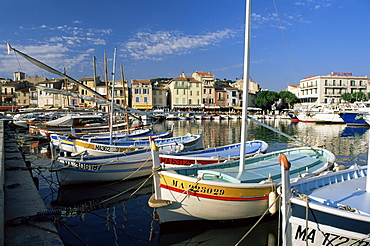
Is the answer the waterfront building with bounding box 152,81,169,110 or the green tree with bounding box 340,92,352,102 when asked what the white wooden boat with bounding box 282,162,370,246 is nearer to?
the waterfront building with bounding box 152,81,169,110

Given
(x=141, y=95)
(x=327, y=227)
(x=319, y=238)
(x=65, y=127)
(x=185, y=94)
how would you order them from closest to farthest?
(x=327, y=227) < (x=319, y=238) < (x=65, y=127) < (x=141, y=95) < (x=185, y=94)

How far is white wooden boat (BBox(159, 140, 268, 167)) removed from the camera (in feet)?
43.9

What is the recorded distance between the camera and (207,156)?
49.0 ft

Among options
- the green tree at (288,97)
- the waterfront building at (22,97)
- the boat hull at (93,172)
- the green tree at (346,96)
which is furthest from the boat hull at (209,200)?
the green tree at (288,97)

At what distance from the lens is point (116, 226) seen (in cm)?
951

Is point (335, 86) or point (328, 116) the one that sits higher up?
point (335, 86)

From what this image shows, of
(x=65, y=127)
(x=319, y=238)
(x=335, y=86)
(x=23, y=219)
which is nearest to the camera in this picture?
(x=319, y=238)

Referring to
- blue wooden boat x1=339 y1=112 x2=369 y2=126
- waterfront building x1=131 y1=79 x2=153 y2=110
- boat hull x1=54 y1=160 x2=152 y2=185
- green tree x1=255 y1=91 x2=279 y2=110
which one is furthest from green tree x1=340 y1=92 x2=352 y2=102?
boat hull x1=54 y1=160 x2=152 y2=185

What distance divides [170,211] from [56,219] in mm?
4560

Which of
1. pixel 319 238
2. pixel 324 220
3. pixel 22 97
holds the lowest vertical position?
pixel 319 238

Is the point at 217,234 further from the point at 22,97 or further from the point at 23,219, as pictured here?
the point at 22,97

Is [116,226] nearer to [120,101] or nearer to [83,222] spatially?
[83,222]

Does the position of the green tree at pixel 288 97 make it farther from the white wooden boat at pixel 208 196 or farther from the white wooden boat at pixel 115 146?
the white wooden boat at pixel 208 196

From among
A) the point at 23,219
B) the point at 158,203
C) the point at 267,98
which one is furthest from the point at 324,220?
the point at 267,98
